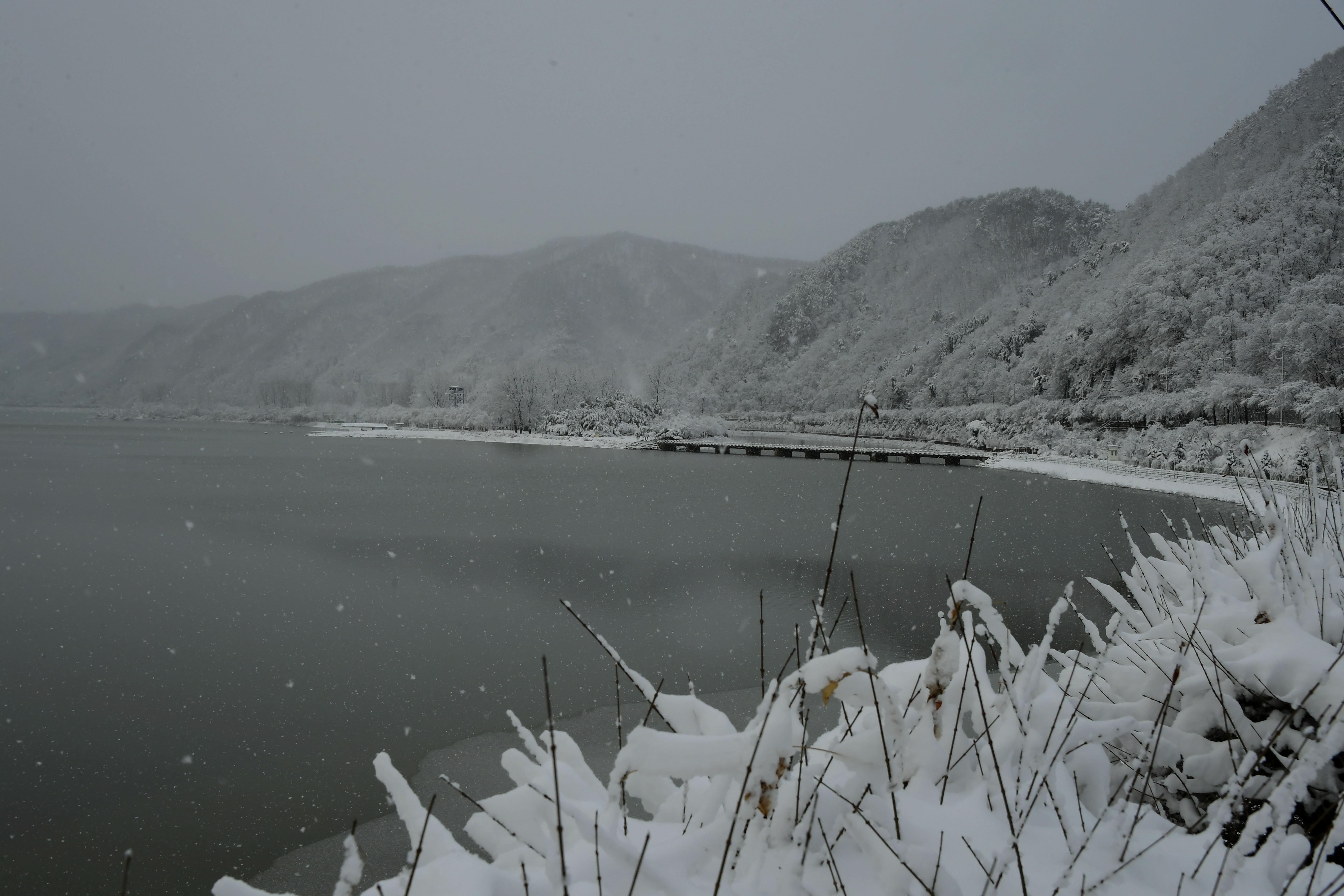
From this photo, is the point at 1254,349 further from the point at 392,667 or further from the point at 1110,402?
the point at 392,667

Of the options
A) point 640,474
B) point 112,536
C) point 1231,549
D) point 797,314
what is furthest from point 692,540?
point 797,314

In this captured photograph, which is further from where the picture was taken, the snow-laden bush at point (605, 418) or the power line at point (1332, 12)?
the snow-laden bush at point (605, 418)

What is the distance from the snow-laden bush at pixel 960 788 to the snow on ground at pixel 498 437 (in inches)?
1822

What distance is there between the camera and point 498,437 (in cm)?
5912

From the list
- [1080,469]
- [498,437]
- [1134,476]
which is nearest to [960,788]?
[1134,476]

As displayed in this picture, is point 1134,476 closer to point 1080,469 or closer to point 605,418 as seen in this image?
point 1080,469

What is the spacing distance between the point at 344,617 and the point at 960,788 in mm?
8342

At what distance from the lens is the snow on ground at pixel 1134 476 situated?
61.9 ft

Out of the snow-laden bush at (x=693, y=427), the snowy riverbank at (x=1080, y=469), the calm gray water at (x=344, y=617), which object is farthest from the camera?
the snow-laden bush at (x=693, y=427)

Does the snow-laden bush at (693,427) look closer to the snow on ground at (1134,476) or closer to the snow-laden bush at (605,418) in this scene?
the snow-laden bush at (605,418)

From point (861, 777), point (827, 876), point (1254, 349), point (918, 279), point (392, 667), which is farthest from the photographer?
point (918, 279)

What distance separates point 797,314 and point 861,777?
114m

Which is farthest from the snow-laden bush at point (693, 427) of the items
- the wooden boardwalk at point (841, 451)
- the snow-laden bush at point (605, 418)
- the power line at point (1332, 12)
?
the power line at point (1332, 12)

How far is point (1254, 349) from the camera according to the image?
32875 millimetres
